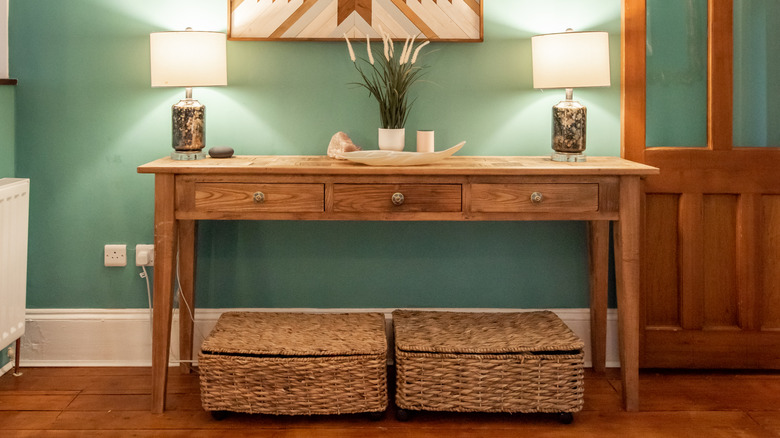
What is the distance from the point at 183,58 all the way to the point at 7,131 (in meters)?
Result: 0.76

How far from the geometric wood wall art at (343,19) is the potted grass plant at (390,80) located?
60mm

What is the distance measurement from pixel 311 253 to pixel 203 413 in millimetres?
714

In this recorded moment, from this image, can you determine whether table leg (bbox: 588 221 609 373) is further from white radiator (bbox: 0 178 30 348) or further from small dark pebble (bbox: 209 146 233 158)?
white radiator (bbox: 0 178 30 348)

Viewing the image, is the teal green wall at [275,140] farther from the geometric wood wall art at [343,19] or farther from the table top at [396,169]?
the table top at [396,169]

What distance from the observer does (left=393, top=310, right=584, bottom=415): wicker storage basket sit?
8.15 ft

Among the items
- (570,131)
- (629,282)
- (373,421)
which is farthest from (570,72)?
(373,421)

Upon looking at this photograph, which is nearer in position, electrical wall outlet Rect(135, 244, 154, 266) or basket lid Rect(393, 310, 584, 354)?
basket lid Rect(393, 310, 584, 354)

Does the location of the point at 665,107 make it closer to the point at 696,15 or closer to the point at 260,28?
the point at 696,15

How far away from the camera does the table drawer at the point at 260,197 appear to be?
250 cm

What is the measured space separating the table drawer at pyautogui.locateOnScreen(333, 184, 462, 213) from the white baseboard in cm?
66

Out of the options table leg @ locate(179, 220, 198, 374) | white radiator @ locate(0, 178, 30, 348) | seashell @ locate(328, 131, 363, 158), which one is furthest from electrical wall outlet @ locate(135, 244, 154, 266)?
seashell @ locate(328, 131, 363, 158)

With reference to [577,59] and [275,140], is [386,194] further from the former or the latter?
[577,59]

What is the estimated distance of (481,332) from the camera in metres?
2.62

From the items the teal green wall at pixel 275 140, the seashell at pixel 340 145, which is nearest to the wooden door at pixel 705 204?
the teal green wall at pixel 275 140
